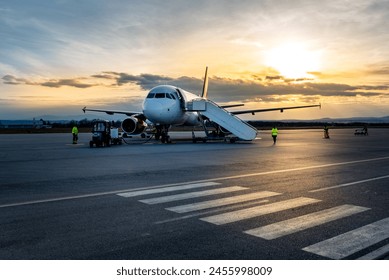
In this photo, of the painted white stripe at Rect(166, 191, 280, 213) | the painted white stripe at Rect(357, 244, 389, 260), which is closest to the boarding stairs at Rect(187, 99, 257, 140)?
the painted white stripe at Rect(166, 191, 280, 213)

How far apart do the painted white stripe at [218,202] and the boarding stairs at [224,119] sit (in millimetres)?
22464

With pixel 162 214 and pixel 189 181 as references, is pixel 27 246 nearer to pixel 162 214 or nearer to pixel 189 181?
pixel 162 214

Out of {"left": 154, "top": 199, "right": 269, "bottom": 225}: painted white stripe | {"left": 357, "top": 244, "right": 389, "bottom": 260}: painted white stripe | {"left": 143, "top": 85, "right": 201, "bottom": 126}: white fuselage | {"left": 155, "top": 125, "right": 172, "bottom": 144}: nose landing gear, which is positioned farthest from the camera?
{"left": 155, "top": 125, "right": 172, "bottom": 144}: nose landing gear

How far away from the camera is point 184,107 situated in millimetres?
32438

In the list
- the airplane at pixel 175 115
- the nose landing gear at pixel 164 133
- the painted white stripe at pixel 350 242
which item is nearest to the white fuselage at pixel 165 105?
the airplane at pixel 175 115

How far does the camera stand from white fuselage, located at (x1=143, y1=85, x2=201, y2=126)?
29875 mm

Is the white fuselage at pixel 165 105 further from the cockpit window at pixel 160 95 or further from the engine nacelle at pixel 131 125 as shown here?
A: the engine nacelle at pixel 131 125

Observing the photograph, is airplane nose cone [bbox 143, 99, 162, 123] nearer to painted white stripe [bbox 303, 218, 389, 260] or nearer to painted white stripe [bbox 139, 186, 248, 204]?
painted white stripe [bbox 139, 186, 248, 204]

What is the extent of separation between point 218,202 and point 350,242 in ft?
11.2

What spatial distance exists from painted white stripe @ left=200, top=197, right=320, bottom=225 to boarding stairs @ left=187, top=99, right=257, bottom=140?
23.1m

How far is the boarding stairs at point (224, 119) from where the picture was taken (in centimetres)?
3203
